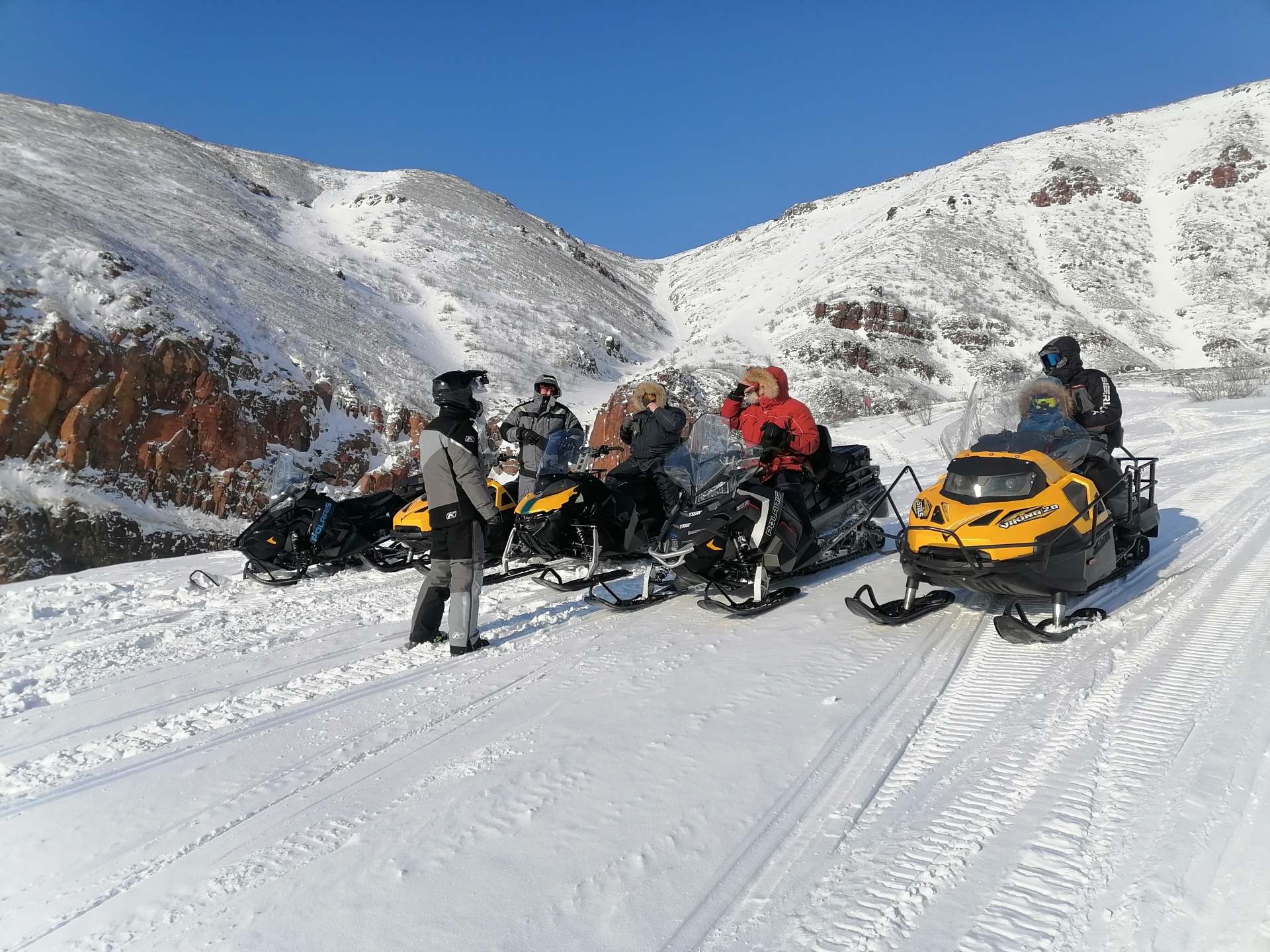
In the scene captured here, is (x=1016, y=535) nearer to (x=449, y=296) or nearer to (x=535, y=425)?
(x=535, y=425)

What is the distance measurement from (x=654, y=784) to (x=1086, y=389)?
18.4 ft

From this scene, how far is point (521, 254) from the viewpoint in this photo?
166 ft

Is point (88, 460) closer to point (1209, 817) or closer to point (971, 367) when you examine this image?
point (1209, 817)

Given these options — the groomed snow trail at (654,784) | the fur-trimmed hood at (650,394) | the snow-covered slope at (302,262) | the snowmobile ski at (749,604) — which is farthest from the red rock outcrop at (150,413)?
the snowmobile ski at (749,604)

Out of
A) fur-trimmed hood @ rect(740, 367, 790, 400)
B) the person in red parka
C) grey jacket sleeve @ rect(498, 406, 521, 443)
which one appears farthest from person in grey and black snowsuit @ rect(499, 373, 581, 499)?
fur-trimmed hood @ rect(740, 367, 790, 400)

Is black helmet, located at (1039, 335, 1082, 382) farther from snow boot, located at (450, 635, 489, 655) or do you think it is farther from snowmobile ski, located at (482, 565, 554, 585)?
snow boot, located at (450, 635, 489, 655)

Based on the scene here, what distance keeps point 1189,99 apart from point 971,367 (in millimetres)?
55421

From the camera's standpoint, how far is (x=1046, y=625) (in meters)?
5.09

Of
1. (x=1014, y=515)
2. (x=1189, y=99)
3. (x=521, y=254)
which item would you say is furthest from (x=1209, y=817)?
(x=1189, y=99)

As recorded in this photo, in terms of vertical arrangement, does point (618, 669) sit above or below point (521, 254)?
below

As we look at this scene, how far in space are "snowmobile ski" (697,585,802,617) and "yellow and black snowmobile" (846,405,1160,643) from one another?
72cm

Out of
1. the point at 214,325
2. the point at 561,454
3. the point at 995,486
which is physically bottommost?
the point at 995,486

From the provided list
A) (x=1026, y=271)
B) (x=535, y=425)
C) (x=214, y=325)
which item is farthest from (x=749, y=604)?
(x=1026, y=271)

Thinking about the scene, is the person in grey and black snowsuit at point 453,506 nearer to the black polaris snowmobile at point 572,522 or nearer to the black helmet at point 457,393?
the black helmet at point 457,393
